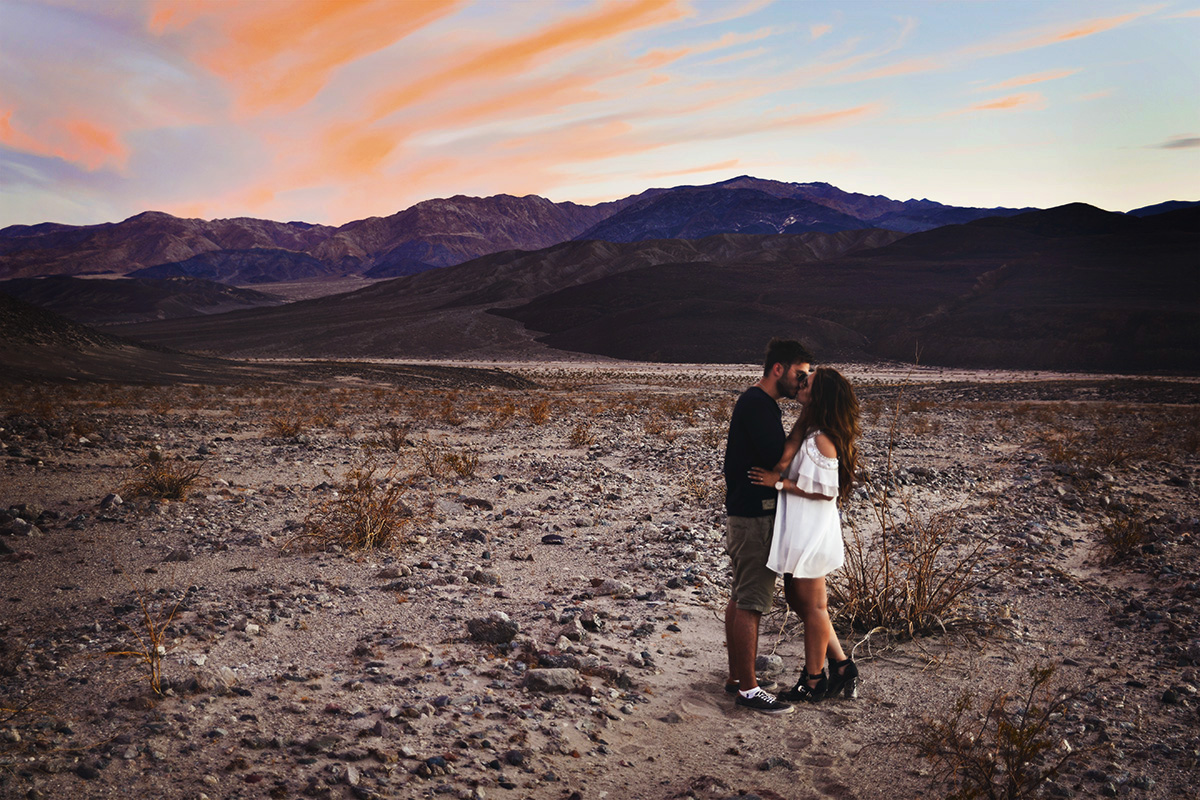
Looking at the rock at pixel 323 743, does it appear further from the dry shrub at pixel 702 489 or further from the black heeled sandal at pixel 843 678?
the dry shrub at pixel 702 489

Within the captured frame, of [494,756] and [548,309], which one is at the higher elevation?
[548,309]

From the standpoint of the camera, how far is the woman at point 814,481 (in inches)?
151

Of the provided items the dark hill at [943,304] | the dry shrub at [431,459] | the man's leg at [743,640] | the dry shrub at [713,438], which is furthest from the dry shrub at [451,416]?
the dark hill at [943,304]

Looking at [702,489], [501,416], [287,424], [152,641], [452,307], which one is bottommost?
[702,489]

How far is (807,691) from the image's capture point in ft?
13.7

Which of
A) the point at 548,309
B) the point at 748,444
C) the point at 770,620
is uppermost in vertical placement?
the point at 548,309

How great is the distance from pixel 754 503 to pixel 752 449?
1.01 feet

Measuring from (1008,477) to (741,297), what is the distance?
245 ft

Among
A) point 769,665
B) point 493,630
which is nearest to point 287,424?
point 493,630

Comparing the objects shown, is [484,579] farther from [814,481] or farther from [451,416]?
[451,416]

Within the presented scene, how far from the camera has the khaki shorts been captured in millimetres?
4031

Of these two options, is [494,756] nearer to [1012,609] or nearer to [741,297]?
[1012,609]

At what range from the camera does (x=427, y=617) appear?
527 centimetres

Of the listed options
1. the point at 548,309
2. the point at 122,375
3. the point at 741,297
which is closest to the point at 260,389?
the point at 122,375
